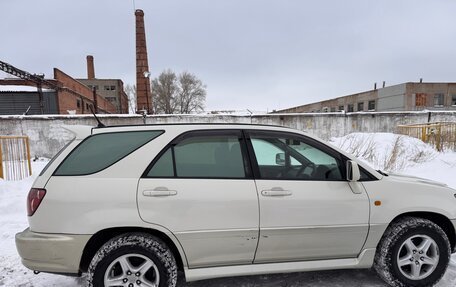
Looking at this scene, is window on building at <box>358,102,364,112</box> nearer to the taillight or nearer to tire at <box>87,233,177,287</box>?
tire at <box>87,233,177,287</box>

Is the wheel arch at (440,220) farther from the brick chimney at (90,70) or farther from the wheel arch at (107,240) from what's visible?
the brick chimney at (90,70)

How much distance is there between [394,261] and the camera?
2.69 m

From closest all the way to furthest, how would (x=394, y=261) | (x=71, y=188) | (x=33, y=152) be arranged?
(x=71, y=188) < (x=394, y=261) < (x=33, y=152)

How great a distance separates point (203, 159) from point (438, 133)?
42.9 feet

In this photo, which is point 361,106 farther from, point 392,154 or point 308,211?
point 308,211

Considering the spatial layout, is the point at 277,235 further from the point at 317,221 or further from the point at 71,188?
the point at 71,188

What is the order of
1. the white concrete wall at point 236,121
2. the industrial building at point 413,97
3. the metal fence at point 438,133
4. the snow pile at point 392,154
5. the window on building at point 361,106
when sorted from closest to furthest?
the snow pile at point 392,154 < the metal fence at point 438,133 < the white concrete wall at point 236,121 < the industrial building at point 413,97 < the window on building at point 361,106

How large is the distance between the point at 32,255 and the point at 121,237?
77 cm

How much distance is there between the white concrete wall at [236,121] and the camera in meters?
13.2

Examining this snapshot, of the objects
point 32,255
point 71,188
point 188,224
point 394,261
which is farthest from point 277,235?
point 32,255

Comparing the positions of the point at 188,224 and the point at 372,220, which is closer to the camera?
the point at 188,224

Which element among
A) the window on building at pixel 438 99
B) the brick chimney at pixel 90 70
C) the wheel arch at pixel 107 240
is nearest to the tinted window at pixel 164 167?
the wheel arch at pixel 107 240

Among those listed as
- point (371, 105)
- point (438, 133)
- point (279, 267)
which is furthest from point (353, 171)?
point (371, 105)

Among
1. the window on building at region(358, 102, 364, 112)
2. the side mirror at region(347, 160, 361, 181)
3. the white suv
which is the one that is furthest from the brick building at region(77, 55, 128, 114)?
the side mirror at region(347, 160, 361, 181)
